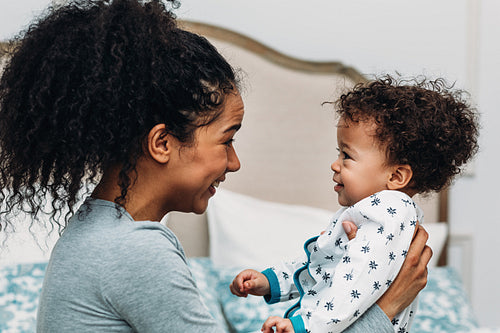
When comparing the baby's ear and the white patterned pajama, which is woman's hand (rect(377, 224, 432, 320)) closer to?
the white patterned pajama

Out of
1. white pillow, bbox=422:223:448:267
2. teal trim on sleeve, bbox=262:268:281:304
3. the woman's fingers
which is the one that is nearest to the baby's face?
the woman's fingers

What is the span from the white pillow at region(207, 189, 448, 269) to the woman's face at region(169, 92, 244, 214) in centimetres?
112

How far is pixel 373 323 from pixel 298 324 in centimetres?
14

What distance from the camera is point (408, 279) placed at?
1.13 meters

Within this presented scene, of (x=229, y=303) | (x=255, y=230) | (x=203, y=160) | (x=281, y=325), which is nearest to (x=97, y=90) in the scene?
(x=203, y=160)

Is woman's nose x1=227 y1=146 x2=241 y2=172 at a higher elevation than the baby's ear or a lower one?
higher

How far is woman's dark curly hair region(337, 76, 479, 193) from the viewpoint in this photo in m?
1.26

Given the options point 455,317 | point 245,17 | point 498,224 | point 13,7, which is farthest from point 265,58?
point 498,224

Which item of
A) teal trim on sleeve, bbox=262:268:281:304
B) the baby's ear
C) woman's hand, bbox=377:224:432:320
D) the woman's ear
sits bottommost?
teal trim on sleeve, bbox=262:268:281:304

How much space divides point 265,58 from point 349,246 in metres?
1.50

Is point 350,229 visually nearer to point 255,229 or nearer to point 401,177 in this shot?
point 401,177

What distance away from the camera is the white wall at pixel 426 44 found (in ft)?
8.48

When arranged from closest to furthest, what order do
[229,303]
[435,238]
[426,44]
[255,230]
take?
[229,303] < [255,230] < [435,238] < [426,44]

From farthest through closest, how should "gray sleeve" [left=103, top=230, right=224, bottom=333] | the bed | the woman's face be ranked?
the bed < the woman's face < "gray sleeve" [left=103, top=230, right=224, bottom=333]
